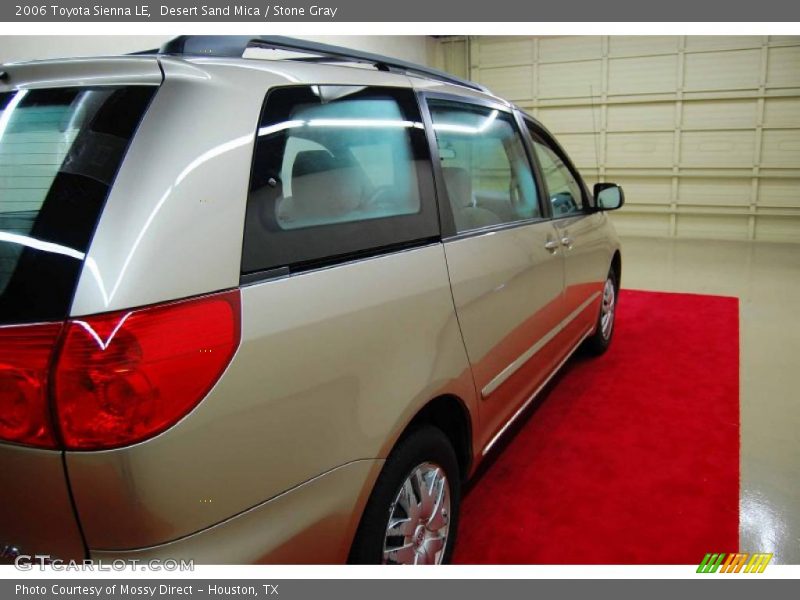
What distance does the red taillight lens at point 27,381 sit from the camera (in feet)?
2.78

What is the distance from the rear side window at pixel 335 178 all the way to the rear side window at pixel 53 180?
24 cm

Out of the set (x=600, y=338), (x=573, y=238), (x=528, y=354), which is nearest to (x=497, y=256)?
(x=528, y=354)

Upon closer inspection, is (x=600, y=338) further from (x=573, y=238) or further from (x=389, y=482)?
(x=389, y=482)

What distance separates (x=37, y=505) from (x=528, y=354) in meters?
1.66

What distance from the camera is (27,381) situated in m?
0.85

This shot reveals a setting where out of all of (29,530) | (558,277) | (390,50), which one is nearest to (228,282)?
(29,530)

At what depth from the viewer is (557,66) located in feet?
30.8

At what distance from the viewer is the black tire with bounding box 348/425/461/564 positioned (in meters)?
1.25

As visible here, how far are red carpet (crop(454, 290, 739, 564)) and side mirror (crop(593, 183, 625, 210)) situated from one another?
3.30 feet

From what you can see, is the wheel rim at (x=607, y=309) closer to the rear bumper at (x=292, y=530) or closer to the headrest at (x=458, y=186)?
the headrest at (x=458, y=186)

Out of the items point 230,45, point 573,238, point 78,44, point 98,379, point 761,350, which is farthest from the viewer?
point 78,44

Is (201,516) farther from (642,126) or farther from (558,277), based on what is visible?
(642,126)

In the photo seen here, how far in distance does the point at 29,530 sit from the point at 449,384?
957mm

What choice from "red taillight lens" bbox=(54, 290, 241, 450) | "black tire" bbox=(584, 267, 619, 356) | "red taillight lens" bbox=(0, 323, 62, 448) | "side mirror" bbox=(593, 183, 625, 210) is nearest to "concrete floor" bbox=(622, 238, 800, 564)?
"black tire" bbox=(584, 267, 619, 356)
